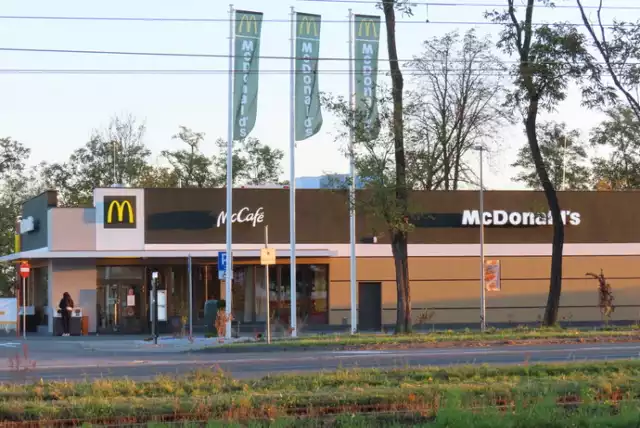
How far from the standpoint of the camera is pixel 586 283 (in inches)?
1684

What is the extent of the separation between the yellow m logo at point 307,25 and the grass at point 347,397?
19052mm

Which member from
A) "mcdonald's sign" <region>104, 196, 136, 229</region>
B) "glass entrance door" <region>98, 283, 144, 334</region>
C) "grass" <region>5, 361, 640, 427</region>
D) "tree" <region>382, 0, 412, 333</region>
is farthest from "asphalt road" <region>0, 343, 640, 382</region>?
"glass entrance door" <region>98, 283, 144, 334</region>

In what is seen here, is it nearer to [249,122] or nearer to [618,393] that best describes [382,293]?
[249,122]

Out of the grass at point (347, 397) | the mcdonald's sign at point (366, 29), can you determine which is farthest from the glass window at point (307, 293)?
the grass at point (347, 397)

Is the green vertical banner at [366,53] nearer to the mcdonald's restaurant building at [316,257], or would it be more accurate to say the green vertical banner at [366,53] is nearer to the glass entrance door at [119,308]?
the mcdonald's restaurant building at [316,257]

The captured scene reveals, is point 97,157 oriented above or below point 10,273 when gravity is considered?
above

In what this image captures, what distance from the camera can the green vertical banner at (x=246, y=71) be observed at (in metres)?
34.3

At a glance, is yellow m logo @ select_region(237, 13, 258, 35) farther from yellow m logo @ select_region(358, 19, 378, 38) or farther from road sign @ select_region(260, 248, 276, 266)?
road sign @ select_region(260, 248, 276, 266)

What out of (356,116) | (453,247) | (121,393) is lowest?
(121,393)

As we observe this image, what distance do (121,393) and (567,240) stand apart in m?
30.5

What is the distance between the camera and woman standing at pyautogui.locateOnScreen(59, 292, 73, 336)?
3839 centimetres

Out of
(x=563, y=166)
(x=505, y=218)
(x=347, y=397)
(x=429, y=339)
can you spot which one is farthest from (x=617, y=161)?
(x=347, y=397)

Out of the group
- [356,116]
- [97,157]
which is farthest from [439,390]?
[97,157]

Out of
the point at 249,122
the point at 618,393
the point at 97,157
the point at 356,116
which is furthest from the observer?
the point at 97,157
